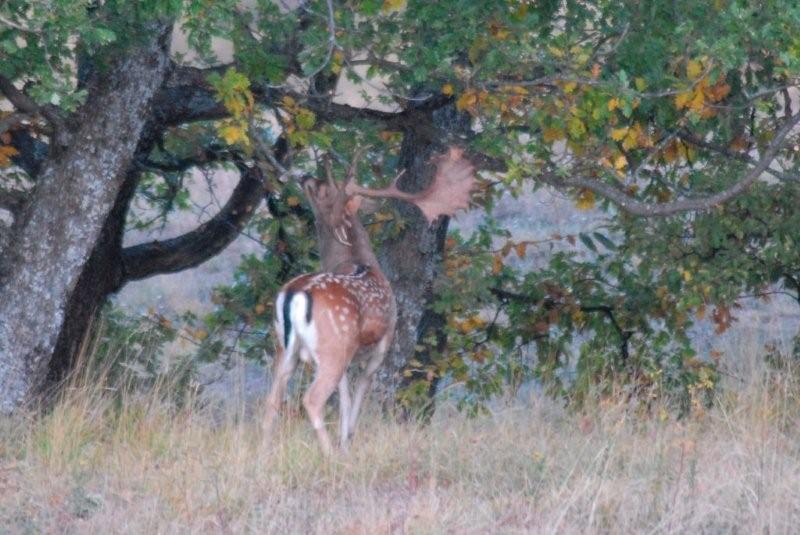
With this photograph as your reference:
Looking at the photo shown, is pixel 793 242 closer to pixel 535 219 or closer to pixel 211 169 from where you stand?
pixel 211 169

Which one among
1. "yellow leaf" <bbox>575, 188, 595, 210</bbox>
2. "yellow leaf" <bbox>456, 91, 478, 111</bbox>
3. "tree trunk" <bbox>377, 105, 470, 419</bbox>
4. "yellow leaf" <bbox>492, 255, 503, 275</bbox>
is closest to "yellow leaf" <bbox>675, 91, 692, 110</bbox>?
"yellow leaf" <bbox>575, 188, 595, 210</bbox>

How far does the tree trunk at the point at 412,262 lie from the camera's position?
10492 mm

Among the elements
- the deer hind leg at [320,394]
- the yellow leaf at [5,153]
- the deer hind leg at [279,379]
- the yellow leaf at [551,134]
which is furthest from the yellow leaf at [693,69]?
the yellow leaf at [5,153]

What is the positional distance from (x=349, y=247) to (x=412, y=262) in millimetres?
1423

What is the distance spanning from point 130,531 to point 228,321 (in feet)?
17.2

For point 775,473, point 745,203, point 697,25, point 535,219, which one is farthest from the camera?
point 535,219

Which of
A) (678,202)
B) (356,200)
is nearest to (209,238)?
(356,200)

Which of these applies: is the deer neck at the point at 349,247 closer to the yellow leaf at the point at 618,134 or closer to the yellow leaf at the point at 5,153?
the yellow leaf at the point at 618,134

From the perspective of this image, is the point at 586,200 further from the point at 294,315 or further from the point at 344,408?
the point at 294,315

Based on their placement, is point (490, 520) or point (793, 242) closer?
point (490, 520)

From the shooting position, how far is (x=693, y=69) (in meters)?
8.19

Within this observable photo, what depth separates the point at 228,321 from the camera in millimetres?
11359

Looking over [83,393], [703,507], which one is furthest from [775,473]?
[83,393]

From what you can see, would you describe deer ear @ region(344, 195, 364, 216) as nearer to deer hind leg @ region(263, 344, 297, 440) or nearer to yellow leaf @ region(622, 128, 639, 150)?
deer hind leg @ region(263, 344, 297, 440)
